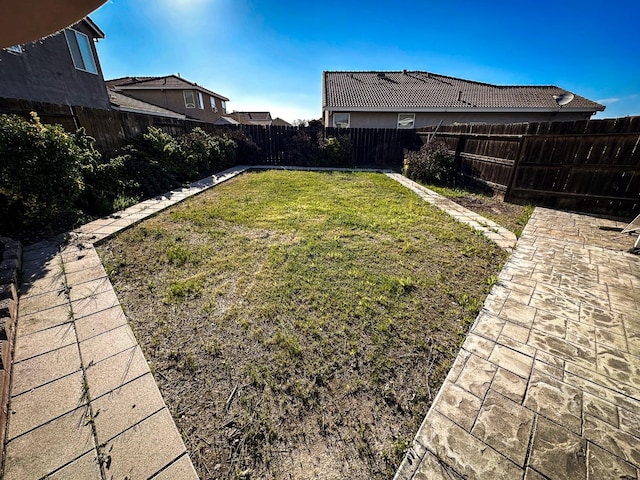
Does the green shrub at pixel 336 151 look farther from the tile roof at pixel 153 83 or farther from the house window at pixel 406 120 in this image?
the tile roof at pixel 153 83

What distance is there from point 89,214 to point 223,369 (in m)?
4.79

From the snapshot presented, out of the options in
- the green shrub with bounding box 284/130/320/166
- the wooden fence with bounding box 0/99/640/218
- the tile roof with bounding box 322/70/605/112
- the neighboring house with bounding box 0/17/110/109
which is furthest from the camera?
the tile roof with bounding box 322/70/605/112

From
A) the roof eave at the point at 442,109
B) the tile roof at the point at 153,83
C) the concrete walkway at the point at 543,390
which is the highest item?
the tile roof at the point at 153,83

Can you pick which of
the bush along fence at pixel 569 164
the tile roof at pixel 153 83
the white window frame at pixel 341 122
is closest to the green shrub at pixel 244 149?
the white window frame at pixel 341 122

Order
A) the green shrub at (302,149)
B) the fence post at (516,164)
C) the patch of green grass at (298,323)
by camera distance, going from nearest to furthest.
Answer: the patch of green grass at (298,323)
the fence post at (516,164)
the green shrub at (302,149)

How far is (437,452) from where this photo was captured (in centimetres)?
139

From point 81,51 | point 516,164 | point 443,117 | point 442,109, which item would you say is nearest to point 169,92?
point 81,51

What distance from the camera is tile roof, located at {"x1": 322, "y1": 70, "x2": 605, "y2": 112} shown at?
14.8 metres

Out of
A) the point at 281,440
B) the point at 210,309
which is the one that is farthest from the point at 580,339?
the point at 210,309

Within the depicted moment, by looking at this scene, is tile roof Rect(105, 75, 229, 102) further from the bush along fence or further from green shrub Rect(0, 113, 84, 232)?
the bush along fence

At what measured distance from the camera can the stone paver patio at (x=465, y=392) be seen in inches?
52.1

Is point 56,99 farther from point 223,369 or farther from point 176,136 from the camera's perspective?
point 223,369

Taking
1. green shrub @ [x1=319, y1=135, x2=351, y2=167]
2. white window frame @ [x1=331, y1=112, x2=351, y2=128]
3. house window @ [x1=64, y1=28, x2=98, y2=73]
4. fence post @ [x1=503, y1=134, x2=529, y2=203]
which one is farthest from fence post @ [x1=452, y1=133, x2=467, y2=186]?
house window @ [x1=64, y1=28, x2=98, y2=73]

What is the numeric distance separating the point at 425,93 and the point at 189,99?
57.8ft
